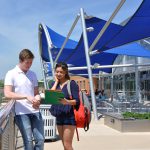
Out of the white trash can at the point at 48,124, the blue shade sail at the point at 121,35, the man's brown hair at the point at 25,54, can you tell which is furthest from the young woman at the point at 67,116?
the blue shade sail at the point at 121,35

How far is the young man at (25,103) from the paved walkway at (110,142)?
355 centimetres

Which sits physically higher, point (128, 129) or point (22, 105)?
point (22, 105)

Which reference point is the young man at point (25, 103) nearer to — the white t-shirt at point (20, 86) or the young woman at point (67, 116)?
the white t-shirt at point (20, 86)

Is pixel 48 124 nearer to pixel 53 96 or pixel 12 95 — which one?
pixel 53 96

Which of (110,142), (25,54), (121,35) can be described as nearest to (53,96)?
(25,54)

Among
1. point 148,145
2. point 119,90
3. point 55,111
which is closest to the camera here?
point 55,111

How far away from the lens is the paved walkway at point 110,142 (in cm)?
854

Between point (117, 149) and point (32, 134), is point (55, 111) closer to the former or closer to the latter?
point (32, 134)

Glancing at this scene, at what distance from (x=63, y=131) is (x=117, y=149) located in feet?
9.87

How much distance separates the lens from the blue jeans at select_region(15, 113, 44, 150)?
4.98m

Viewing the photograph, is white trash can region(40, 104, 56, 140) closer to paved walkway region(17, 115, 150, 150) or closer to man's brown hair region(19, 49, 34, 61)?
paved walkway region(17, 115, 150, 150)

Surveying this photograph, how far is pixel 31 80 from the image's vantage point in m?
5.20

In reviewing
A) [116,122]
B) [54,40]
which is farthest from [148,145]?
[54,40]

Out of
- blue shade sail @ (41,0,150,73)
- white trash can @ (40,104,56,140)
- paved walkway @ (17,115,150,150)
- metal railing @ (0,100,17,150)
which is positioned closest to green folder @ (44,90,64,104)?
metal railing @ (0,100,17,150)
